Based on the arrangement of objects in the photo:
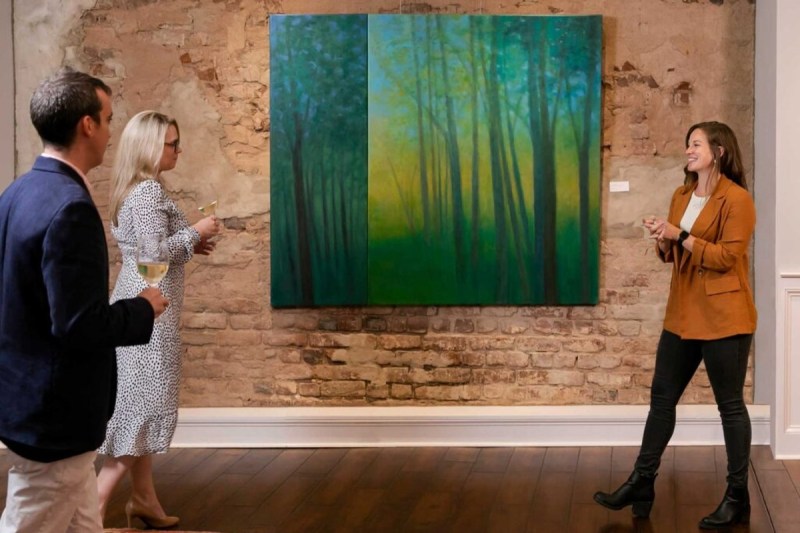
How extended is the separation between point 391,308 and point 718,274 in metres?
2.43

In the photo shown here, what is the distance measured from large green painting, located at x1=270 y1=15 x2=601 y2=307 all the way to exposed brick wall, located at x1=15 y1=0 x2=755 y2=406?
14 centimetres

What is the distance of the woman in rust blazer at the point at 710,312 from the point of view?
473cm

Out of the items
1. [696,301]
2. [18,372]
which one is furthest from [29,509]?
[696,301]

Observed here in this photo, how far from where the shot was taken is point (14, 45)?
6754mm

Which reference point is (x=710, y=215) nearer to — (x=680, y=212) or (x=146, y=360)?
(x=680, y=212)

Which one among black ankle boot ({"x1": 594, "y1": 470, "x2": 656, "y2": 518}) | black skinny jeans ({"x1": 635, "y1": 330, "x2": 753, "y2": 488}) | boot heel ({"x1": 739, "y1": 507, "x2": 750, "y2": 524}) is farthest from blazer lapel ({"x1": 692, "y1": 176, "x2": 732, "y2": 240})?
boot heel ({"x1": 739, "y1": 507, "x2": 750, "y2": 524})

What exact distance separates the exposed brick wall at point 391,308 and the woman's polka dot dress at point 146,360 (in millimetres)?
2175

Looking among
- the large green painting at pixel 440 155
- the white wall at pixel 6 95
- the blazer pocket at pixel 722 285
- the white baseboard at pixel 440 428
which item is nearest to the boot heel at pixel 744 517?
the blazer pocket at pixel 722 285

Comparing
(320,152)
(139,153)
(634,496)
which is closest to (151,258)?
(139,153)

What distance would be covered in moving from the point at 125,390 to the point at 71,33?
3.12 meters

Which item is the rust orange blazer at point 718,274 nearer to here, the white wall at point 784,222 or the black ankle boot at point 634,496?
the black ankle boot at point 634,496

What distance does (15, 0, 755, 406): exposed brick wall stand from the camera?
6551 mm

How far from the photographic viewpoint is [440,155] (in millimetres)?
6574

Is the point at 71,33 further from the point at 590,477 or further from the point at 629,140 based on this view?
the point at 590,477
